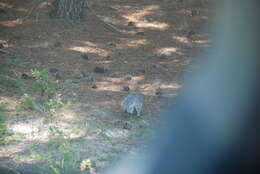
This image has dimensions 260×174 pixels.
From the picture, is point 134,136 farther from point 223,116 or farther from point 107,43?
point 107,43

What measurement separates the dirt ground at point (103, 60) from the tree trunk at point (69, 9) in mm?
150

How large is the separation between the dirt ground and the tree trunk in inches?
5.9

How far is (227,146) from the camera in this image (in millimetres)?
3926

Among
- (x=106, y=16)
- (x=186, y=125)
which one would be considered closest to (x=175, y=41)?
(x=106, y=16)

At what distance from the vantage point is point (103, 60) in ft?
21.4

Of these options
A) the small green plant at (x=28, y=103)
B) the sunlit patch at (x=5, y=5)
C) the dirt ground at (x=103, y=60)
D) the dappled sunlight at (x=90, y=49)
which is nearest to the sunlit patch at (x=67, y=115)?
the dirt ground at (x=103, y=60)

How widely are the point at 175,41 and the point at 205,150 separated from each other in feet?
12.2

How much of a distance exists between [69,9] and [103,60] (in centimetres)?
175

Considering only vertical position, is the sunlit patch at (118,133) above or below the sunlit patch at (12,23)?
below

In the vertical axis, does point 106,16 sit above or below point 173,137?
above

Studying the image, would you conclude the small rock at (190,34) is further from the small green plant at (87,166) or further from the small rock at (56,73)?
the small green plant at (87,166)

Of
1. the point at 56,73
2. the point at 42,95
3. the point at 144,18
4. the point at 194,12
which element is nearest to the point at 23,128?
the point at 42,95

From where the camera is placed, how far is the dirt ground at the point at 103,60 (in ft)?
13.9

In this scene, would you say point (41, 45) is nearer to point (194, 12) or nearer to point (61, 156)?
point (194, 12)
